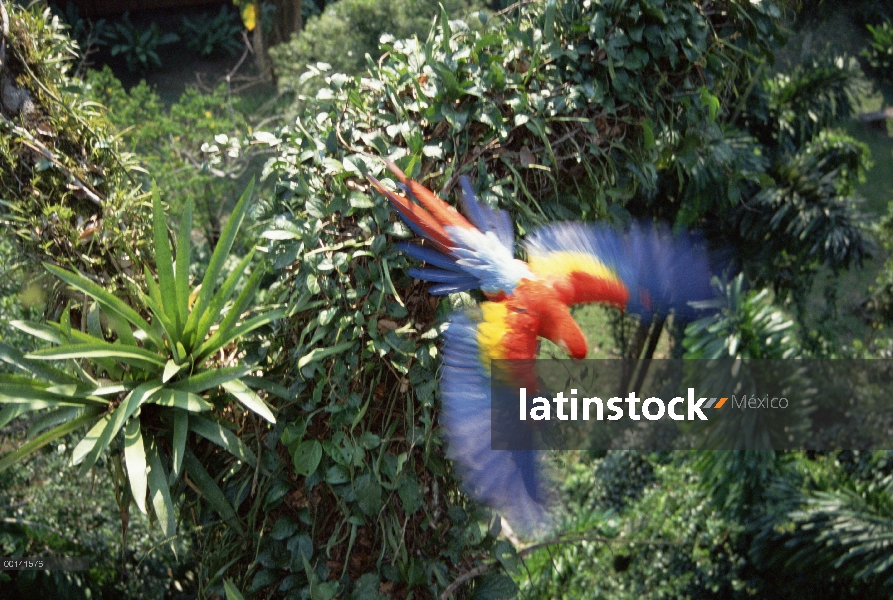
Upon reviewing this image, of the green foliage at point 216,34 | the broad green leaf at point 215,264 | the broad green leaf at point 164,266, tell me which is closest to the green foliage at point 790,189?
the broad green leaf at point 215,264

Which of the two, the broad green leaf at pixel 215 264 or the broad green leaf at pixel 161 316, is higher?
the broad green leaf at pixel 215 264

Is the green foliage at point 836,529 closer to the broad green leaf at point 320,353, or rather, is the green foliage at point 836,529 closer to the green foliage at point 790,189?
the green foliage at point 790,189

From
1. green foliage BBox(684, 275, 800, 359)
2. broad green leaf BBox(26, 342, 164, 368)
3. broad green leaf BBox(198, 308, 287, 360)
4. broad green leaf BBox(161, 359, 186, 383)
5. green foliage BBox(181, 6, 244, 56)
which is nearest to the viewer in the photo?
broad green leaf BBox(26, 342, 164, 368)

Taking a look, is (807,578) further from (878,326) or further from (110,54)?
(110,54)

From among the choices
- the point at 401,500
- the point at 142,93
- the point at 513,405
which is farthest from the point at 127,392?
the point at 142,93

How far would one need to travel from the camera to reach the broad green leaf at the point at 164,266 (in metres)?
2.21

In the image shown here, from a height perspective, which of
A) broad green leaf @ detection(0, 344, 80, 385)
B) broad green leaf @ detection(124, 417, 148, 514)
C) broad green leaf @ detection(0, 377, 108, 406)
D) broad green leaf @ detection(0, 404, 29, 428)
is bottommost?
broad green leaf @ detection(124, 417, 148, 514)

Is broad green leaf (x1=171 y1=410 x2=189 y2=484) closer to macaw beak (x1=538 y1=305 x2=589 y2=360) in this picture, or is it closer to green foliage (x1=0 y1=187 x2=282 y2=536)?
green foliage (x1=0 y1=187 x2=282 y2=536)

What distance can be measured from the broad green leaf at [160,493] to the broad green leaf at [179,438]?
4 centimetres

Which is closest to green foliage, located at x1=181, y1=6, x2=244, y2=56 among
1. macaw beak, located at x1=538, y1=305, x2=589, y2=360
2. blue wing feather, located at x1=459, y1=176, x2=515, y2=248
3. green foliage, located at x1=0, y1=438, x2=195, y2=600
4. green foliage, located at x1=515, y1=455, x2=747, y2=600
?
green foliage, located at x1=0, y1=438, x2=195, y2=600

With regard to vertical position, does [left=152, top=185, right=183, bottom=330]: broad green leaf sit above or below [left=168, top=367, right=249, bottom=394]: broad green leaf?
above

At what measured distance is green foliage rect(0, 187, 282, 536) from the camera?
6.82 feet

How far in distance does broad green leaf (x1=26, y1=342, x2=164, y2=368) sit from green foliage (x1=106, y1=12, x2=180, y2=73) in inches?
324

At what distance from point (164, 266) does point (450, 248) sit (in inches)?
31.4
